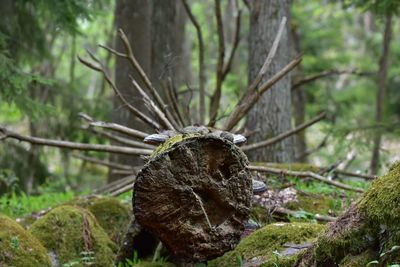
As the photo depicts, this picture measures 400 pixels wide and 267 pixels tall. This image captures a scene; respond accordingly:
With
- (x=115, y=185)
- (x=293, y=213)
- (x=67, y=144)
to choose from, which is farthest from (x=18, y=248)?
(x=115, y=185)

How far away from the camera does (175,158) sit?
14.1 feet

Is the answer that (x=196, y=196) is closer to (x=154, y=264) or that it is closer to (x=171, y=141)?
(x=171, y=141)

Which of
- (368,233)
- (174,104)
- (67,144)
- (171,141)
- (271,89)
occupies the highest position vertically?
(271,89)

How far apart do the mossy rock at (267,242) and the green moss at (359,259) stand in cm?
78

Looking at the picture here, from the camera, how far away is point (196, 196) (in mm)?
4332

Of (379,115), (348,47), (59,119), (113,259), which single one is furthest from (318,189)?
(348,47)

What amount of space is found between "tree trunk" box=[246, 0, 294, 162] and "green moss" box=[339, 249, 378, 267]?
5244mm

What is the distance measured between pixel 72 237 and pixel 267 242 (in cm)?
197

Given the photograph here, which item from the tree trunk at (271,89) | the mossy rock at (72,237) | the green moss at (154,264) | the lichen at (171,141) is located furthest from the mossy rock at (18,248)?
the tree trunk at (271,89)

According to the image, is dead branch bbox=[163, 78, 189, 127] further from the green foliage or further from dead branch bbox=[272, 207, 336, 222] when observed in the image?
the green foliage

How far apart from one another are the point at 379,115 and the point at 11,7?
8.34m

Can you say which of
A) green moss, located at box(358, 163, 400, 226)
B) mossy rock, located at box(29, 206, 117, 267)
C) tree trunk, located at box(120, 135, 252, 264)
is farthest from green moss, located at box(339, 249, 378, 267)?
mossy rock, located at box(29, 206, 117, 267)

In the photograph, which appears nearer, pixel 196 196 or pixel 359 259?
pixel 359 259

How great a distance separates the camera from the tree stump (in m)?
4.27
